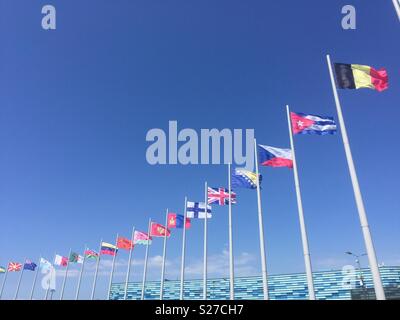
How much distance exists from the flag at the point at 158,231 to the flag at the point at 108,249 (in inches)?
504

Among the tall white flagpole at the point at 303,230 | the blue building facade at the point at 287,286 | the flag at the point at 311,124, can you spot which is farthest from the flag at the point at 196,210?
the blue building facade at the point at 287,286

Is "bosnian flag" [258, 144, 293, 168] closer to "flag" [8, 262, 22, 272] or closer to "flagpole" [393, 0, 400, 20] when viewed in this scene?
"flagpole" [393, 0, 400, 20]

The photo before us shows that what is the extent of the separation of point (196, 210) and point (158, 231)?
923 centimetres

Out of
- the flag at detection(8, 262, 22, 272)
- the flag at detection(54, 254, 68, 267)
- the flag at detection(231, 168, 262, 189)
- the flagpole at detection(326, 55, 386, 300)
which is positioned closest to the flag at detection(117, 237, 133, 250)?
the flag at detection(54, 254, 68, 267)

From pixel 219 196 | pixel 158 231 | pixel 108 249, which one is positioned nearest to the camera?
pixel 219 196

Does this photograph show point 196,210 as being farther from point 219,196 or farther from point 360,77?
point 360,77

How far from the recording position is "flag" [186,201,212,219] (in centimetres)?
3300

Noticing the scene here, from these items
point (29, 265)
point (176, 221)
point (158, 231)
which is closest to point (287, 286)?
point (29, 265)

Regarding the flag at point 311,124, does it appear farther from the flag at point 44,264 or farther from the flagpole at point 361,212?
the flag at point 44,264

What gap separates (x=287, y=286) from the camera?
465ft

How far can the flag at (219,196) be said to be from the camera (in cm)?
2953
